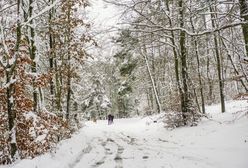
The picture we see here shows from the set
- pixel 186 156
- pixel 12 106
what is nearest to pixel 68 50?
pixel 12 106

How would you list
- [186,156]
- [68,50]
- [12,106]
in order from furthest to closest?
[68,50] → [186,156] → [12,106]

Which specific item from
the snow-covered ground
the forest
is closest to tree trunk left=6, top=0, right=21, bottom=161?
the forest

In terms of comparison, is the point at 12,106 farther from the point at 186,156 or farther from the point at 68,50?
the point at 68,50

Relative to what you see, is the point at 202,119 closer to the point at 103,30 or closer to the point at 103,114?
the point at 103,30

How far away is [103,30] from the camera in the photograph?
12586mm

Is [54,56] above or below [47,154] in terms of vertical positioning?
above

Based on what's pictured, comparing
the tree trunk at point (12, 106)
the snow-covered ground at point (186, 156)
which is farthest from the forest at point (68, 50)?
the snow-covered ground at point (186, 156)

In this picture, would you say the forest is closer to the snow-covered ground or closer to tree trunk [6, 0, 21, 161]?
tree trunk [6, 0, 21, 161]

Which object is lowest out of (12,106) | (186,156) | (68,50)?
(186,156)

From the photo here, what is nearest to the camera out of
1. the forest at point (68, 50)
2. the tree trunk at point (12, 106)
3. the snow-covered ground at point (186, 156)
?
the snow-covered ground at point (186, 156)

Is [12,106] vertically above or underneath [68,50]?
underneath

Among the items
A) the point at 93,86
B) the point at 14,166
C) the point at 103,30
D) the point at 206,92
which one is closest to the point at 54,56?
the point at 103,30

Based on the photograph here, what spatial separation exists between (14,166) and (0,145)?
167cm

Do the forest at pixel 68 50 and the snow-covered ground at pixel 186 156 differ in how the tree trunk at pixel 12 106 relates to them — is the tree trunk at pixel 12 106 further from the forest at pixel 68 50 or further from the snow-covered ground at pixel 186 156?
the snow-covered ground at pixel 186 156
